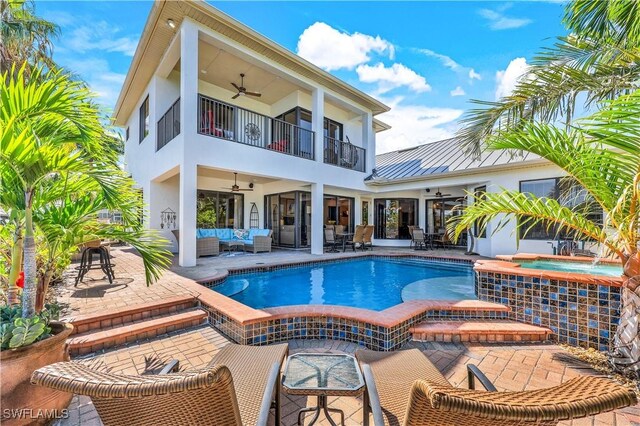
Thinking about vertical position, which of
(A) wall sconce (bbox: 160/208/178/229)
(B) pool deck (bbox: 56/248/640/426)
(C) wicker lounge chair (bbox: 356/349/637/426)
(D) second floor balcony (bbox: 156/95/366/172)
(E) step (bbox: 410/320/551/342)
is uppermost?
(D) second floor balcony (bbox: 156/95/366/172)

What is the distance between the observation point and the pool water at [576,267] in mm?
5266

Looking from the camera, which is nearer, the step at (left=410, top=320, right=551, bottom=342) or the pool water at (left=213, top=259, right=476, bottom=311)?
the step at (left=410, top=320, right=551, bottom=342)

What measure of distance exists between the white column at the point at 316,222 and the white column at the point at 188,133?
4740mm

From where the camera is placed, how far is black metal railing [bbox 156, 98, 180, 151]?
27.4 feet

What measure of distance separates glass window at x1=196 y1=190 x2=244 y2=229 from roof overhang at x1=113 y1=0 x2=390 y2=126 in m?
4.87

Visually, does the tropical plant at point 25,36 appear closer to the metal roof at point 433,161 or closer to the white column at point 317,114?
the white column at point 317,114

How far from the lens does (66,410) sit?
227 centimetres

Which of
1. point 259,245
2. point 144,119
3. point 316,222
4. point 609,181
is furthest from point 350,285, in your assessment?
point 144,119

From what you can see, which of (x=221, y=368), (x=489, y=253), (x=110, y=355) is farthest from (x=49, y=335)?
(x=489, y=253)

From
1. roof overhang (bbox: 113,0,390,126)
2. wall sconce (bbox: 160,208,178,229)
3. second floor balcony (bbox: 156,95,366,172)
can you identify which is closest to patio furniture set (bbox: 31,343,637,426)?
second floor balcony (bbox: 156,95,366,172)

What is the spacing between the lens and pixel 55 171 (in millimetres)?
2252

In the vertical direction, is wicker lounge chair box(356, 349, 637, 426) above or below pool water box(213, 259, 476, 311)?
above

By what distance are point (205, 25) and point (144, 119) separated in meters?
6.12

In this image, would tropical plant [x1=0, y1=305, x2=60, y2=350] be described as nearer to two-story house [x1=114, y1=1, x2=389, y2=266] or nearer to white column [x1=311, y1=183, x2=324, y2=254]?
two-story house [x1=114, y1=1, x2=389, y2=266]
